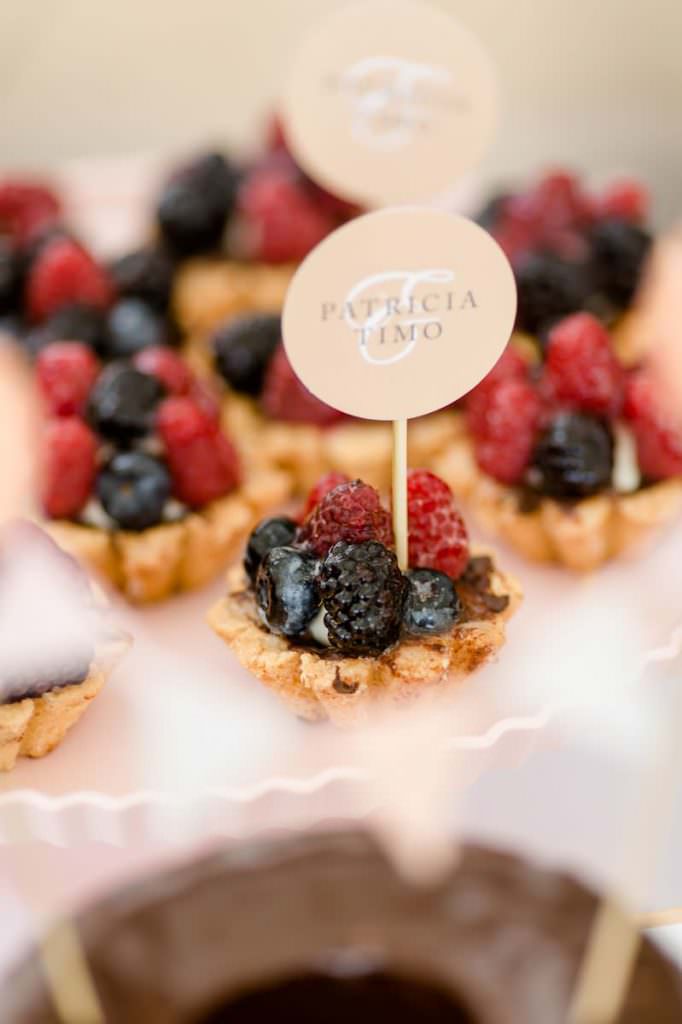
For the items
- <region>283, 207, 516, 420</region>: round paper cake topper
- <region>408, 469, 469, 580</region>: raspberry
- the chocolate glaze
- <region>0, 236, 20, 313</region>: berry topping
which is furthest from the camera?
<region>0, 236, 20, 313</region>: berry topping

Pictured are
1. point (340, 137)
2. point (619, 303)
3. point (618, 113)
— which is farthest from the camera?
point (618, 113)

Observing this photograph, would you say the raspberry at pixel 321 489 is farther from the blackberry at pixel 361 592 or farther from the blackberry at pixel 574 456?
the blackberry at pixel 574 456

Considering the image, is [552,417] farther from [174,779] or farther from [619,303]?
[174,779]

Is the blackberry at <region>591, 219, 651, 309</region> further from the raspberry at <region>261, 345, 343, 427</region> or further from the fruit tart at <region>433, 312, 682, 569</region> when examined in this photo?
the raspberry at <region>261, 345, 343, 427</region>

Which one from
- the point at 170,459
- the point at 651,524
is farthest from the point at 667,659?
the point at 170,459

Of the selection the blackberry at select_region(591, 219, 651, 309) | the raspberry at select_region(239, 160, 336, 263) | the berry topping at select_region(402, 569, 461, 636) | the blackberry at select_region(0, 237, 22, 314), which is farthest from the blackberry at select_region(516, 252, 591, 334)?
the blackberry at select_region(0, 237, 22, 314)

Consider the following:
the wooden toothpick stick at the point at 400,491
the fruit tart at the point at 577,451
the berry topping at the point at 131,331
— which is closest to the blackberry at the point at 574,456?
the fruit tart at the point at 577,451
